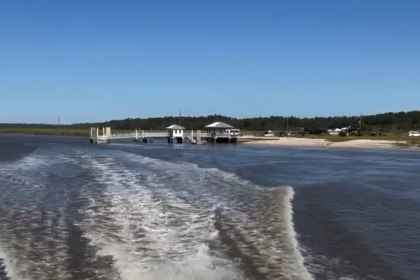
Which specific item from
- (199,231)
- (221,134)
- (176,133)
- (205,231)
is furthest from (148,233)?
(176,133)

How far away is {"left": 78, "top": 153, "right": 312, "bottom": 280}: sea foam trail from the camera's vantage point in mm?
9430

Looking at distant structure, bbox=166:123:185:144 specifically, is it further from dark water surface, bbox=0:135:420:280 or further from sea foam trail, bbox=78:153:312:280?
sea foam trail, bbox=78:153:312:280

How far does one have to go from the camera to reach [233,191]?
21.8 m

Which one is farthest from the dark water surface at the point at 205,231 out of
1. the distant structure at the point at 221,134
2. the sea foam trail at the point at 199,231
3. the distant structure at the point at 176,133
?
the distant structure at the point at 176,133

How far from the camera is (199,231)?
1283 cm

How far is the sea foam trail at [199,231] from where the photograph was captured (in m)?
9.43

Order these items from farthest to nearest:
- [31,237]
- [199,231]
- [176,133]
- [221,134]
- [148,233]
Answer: [176,133] → [221,134] → [199,231] → [148,233] → [31,237]

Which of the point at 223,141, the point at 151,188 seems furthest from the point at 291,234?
the point at 223,141

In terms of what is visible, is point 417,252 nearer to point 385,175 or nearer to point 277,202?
point 277,202

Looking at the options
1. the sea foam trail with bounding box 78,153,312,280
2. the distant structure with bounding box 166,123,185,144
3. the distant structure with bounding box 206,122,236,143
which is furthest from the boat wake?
the distant structure with bounding box 166,123,185,144

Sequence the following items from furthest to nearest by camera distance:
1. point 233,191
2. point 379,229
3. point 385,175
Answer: point 385,175, point 233,191, point 379,229

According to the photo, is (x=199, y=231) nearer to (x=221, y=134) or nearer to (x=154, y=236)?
(x=154, y=236)

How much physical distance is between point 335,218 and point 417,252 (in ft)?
14.5

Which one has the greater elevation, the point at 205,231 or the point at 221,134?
the point at 221,134
